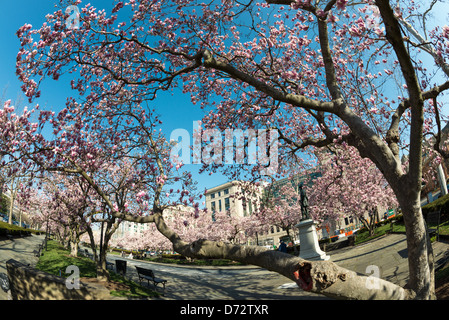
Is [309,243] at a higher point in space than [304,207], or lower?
lower

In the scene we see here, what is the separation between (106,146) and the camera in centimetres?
1024

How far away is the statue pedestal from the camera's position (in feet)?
53.1

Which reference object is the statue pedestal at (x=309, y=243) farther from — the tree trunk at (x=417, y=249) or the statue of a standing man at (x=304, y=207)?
the tree trunk at (x=417, y=249)

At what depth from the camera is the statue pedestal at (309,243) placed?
1619 cm

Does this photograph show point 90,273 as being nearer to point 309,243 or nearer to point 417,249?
point 309,243

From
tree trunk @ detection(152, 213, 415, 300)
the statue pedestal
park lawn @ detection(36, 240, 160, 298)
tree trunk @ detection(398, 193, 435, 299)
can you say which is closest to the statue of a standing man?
the statue pedestal

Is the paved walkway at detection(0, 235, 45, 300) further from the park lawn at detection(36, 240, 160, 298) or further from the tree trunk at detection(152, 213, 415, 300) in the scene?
the tree trunk at detection(152, 213, 415, 300)

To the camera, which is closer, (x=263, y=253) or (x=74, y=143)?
(x=263, y=253)

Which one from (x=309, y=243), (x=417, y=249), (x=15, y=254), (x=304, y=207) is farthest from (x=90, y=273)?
(x=417, y=249)

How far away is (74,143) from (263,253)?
26.3 feet

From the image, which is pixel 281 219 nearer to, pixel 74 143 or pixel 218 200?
pixel 74 143

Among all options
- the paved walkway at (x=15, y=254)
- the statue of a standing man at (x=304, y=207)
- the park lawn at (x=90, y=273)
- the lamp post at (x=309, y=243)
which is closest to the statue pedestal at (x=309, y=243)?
the lamp post at (x=309, y=243)

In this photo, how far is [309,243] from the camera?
16844 mm
